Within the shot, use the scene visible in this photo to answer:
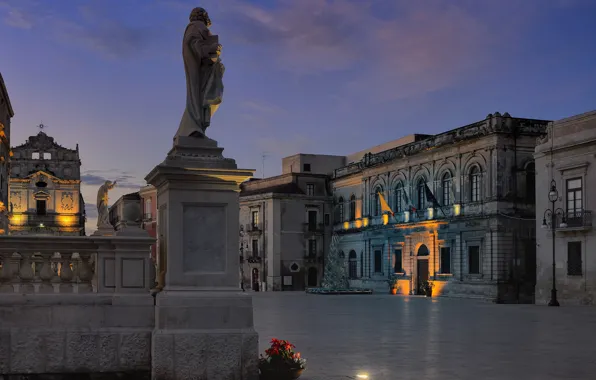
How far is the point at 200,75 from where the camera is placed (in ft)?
31.0

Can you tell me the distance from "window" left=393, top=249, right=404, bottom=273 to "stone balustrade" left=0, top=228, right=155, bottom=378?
147ft

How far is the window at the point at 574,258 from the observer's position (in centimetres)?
3522

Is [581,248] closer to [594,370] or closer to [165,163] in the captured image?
[594,370]

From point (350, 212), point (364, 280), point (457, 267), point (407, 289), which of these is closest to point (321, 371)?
point (457, 267)

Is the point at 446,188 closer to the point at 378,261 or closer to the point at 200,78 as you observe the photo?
the point at 378,261

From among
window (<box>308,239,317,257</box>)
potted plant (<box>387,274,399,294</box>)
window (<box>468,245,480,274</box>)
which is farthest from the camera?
window (<box>308,239,317,257</box>)

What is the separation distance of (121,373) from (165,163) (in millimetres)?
2508

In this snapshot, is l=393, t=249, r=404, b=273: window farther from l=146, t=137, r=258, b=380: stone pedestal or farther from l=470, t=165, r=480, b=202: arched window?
l=146, t=137, r=258, b=380: stone pedestal

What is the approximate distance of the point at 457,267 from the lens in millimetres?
45656

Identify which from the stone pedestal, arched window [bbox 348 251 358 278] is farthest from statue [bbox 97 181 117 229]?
arched window [bbox 348 251 358 278]

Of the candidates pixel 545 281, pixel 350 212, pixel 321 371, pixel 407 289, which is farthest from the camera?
pixel 350 212

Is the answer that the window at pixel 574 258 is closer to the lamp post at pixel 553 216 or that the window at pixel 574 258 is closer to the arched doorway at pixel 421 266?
the lamp post at pixel 553 216

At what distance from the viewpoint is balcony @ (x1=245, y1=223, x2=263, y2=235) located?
216 feet

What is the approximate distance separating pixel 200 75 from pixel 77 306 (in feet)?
10.6
